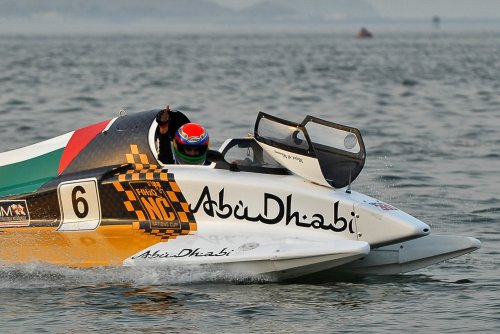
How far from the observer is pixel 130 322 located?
10.5 metres

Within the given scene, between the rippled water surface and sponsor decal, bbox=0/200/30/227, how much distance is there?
0.51 metres

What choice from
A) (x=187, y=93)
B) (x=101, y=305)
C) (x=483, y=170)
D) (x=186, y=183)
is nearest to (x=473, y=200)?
(x=483, y=170)

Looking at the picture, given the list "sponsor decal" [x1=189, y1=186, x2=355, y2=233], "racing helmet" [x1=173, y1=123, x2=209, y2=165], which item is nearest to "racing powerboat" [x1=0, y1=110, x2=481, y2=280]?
"sponsor decal" [x1=189, y1=186, x2=355, y2=233]

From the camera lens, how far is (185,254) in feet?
38.2

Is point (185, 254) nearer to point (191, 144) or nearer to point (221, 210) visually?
point (221, 210)

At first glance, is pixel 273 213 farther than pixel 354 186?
No

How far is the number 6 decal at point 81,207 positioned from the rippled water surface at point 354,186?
51cm

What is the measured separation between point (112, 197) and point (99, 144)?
2.50 ft

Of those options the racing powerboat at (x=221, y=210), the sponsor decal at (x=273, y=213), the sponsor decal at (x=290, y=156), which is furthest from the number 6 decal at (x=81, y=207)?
the sponsor decal at (x=290, y=156)

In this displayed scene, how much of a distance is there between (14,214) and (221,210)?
2.40 m

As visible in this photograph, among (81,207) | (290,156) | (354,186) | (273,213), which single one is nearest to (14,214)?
(81,207)

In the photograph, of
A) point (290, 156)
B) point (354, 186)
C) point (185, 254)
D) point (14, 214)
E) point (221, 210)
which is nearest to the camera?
point (185, 254)

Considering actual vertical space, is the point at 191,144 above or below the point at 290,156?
above

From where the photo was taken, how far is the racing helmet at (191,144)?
471 inches
